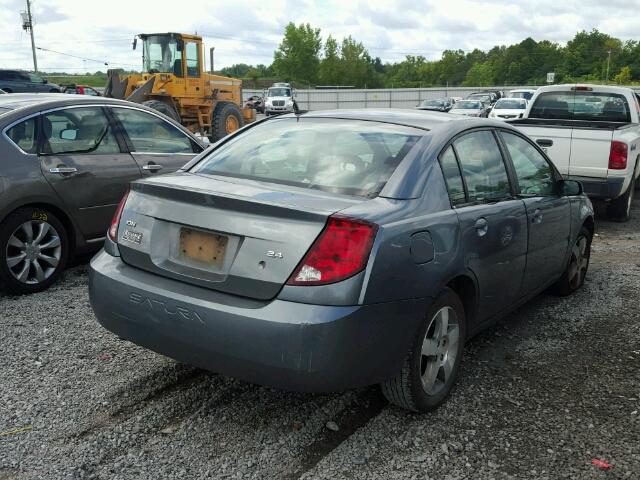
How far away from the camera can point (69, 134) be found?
5.74m

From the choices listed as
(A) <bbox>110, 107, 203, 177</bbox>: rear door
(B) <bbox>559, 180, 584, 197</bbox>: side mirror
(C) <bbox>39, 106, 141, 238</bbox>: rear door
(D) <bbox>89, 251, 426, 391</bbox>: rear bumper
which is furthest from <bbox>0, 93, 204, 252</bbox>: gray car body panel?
(B) <bbox>559, 180, 584, 197</bbox>: side mirror

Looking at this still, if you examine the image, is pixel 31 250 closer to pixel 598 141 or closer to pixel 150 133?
pixel 150 133

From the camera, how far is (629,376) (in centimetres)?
405

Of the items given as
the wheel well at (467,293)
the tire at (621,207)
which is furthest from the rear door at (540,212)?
the tire at (621,207)

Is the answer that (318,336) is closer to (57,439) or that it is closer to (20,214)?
(57,439)

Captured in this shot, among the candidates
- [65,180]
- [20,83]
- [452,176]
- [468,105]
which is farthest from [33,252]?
[468,105]

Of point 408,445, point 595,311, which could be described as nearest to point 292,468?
point 408,445

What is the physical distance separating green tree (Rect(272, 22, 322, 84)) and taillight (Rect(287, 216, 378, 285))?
10120 centimetres

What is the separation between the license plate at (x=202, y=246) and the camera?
3.06m

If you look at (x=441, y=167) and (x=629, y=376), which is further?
(x=629, y=376)

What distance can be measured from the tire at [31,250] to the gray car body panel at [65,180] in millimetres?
90

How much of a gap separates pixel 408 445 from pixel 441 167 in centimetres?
147

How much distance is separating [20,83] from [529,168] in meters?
29.1

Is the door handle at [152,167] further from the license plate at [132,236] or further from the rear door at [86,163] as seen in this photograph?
the license plate at [132,236]
